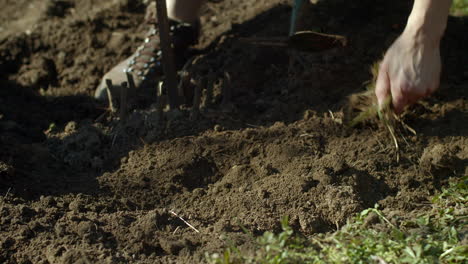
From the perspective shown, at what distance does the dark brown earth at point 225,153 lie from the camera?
2.29 m

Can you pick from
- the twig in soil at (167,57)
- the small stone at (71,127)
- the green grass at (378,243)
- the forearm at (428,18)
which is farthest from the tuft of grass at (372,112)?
the small stone at (71,127)

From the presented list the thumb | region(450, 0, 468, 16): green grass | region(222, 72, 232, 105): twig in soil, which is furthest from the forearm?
region(450, 0, 468, 16): green grass

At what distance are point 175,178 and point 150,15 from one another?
1.70m

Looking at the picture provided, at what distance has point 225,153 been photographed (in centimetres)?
274

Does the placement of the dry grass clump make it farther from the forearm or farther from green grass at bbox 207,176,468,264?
green grass at bbox 207,176,468,264

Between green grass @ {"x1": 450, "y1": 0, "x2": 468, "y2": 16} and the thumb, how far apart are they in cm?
160

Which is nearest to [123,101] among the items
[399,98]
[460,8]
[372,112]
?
[372,112]

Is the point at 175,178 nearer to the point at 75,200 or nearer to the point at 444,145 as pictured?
the point at 75,200

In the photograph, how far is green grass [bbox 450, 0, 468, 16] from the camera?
394 cm

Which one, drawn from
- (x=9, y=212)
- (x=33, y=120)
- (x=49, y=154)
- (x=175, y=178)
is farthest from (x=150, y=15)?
(x=9, y=212)

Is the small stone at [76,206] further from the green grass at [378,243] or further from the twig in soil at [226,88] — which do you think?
the twig in soil at [226,88]

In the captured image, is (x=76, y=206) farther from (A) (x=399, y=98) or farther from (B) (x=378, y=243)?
(A) (x=399, y=98)

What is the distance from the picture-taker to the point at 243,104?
317 cm

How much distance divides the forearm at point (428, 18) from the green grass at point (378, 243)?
69 centimetres
